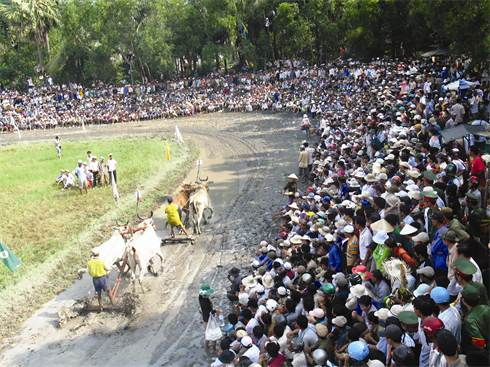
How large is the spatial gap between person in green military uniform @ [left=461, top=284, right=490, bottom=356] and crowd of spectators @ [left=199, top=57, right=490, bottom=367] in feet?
0.04

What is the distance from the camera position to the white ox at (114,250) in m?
10.1

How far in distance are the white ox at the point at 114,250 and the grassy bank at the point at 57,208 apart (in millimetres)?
1941

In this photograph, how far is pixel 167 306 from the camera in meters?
9.66

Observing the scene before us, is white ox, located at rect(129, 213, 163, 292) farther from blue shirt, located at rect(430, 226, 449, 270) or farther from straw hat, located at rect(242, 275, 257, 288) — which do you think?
blue shirt, located at rect(430, 226, 449, 270)

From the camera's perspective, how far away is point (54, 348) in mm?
8602

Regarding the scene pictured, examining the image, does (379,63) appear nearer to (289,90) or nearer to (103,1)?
(289,90)

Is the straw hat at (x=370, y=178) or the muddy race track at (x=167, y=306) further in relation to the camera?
the straw hat at (x=370, y=178)

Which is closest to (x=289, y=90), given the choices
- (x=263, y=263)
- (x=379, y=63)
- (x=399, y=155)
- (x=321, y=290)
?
(x=379, y=63)

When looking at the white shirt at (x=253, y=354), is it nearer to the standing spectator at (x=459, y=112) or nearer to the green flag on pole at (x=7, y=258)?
the green flag on pole at (x=7, y=258)

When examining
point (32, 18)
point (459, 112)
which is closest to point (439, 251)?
point (459, 112)

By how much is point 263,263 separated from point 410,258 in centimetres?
344

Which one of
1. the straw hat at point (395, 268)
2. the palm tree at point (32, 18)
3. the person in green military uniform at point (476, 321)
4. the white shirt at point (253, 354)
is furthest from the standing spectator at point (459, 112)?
the palm tree at point (32, 18)

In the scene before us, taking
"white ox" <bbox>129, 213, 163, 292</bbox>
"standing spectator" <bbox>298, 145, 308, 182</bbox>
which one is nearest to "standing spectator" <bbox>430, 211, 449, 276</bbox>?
"white ox" <bbox>129, 213, 163, 292</bbox>

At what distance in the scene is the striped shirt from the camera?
293 inches
